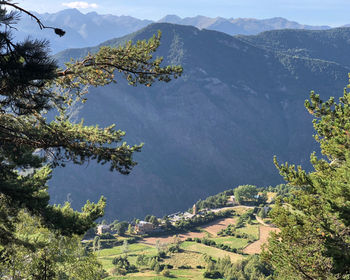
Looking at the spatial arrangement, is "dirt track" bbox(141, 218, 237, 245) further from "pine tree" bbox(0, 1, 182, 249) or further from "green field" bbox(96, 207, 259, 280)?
"pine tree" bbox(0, 1, 182, 249)

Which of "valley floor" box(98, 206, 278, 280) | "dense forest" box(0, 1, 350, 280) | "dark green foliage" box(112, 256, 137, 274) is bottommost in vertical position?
"dense forest" box(0, 1, 350, 280)

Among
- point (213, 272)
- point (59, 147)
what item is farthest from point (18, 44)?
point (213, 272)

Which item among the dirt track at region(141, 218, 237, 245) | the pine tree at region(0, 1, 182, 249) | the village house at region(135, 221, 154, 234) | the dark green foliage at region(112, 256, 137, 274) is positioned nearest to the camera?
the pine tree at region(0, 1, 182, 249)

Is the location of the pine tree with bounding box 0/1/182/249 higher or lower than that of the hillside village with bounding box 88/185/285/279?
lower

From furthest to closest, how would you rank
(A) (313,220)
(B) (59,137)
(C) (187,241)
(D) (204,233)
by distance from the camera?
1. (D) (204,233)
2. (C) (187,241)
3. (A) (313,220)
4. (B) (59,137)

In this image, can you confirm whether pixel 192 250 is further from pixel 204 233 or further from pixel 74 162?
pixel 74 162

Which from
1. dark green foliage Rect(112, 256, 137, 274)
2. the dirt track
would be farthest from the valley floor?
dark green foliage Rect(112, 256, 137, 274)

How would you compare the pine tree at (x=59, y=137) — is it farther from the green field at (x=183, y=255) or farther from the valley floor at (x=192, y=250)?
the valley floor at (x=192, y=250)

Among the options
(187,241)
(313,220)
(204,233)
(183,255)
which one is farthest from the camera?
(204,233)

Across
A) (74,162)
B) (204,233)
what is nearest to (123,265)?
(204,233)

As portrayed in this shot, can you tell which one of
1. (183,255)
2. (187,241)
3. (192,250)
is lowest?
(183,255)

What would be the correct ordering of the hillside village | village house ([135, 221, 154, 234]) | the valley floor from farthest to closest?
village house ([135, 221, 154, 234]) < the hillside village < the valley floor

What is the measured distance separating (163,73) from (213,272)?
6271 centimetres

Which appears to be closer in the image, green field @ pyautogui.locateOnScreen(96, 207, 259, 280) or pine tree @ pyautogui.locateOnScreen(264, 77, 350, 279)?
pine tree @ pyautogui.locateOnScreen(264, 77, 350, 279)
